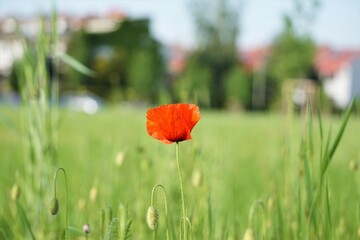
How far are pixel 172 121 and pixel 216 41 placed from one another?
2682 centimetres

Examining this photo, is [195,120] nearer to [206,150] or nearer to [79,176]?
[206,150]

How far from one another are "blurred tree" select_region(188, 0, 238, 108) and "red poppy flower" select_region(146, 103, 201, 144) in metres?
24.7

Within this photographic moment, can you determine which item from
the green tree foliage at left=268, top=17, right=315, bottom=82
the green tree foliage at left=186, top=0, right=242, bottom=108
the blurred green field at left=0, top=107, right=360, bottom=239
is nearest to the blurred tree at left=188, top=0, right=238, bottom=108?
the green tree foliage at left=186, top=0, right=242, bottom=108

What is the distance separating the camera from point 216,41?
2698 cm

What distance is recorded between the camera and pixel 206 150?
1559 mm

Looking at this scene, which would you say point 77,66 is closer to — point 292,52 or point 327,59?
point 292,52

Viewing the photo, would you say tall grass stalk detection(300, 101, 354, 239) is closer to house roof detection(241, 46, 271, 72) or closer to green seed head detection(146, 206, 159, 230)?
green seed head detection(146, 206, 159, 230)

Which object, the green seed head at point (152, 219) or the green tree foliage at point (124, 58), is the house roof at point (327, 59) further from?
the green seed head at point (152, 219)

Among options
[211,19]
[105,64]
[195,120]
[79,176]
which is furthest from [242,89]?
[195,120]

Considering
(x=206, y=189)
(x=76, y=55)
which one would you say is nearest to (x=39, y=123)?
(x=206, y=189)

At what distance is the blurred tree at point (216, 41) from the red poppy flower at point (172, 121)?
24.7m

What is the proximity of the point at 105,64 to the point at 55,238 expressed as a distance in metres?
28.1

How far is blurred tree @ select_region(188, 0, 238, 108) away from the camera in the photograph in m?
26.0

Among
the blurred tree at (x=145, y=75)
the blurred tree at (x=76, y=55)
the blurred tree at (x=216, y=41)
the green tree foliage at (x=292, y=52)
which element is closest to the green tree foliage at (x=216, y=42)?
the blurred tree at (x=216, y=41)
